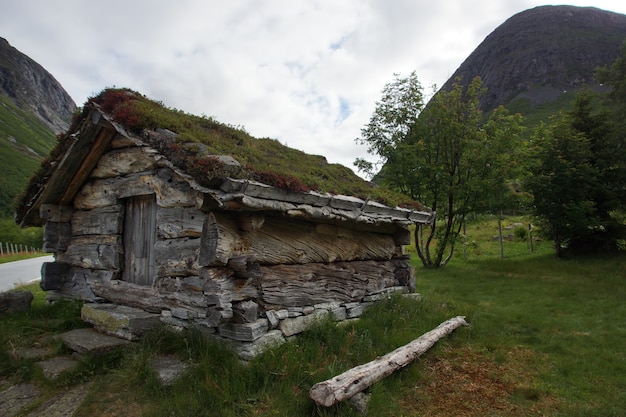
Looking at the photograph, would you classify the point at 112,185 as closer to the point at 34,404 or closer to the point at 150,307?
the point at 150,307

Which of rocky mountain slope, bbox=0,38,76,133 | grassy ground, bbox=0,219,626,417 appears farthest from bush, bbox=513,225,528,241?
rocky mountain slope, bbox=0,38,76,133

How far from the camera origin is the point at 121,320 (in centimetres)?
494

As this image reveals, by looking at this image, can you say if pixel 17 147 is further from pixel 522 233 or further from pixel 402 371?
pixel 402 371

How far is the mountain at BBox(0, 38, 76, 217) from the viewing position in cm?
6456

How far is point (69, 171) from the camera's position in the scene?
6418mm

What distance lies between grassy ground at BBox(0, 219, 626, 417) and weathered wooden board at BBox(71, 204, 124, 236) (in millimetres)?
1361

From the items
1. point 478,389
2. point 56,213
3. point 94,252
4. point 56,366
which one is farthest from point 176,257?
point 478,389

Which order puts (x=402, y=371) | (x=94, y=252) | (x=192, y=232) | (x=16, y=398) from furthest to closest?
1. (x=94, y=252)
2. (x=402, y=371)
3. (x=192, y=232)
4. (x=16, y=398)

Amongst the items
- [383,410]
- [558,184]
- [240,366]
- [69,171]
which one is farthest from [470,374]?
[558,184]

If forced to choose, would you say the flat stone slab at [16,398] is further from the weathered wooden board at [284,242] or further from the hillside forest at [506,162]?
the hillside forest at [506,162]

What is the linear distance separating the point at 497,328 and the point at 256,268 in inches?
219

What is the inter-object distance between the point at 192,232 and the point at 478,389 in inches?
164

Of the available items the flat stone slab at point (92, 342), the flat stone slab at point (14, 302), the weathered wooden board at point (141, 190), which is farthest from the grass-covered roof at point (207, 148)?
the flat stone slab at point (14, 302)

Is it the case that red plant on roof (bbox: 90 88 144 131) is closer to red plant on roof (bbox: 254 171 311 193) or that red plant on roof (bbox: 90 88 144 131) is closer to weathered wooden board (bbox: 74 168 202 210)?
weathered wooden board (bbox: 74 168 202 210)
